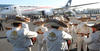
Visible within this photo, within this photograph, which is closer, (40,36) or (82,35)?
(40,36)

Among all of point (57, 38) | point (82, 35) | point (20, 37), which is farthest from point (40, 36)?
point (57, 38)

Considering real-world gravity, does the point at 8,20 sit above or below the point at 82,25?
above

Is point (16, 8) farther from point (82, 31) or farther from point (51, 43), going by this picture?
point (51, 43)

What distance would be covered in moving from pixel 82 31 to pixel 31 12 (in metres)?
34.9

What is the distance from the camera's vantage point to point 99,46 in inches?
167

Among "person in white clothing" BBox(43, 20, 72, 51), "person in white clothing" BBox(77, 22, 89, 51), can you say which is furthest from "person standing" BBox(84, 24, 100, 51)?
"person in white clothing" BBox(77, 22, 89, 51)

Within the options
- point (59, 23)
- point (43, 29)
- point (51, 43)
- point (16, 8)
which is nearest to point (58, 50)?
point (51, 43)

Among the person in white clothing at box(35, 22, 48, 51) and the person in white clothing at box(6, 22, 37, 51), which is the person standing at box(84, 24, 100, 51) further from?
the person in white clothing at box(35, 22, 48, 51)

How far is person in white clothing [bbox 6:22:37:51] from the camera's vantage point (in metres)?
4.08

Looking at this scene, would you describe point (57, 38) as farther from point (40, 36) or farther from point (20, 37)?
point (40, 36)

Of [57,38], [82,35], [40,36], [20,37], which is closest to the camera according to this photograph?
[57,38]

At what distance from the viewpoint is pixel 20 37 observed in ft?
13.4

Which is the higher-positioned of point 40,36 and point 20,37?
point 20,37

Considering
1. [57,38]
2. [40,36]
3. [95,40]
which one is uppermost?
[57,38]
